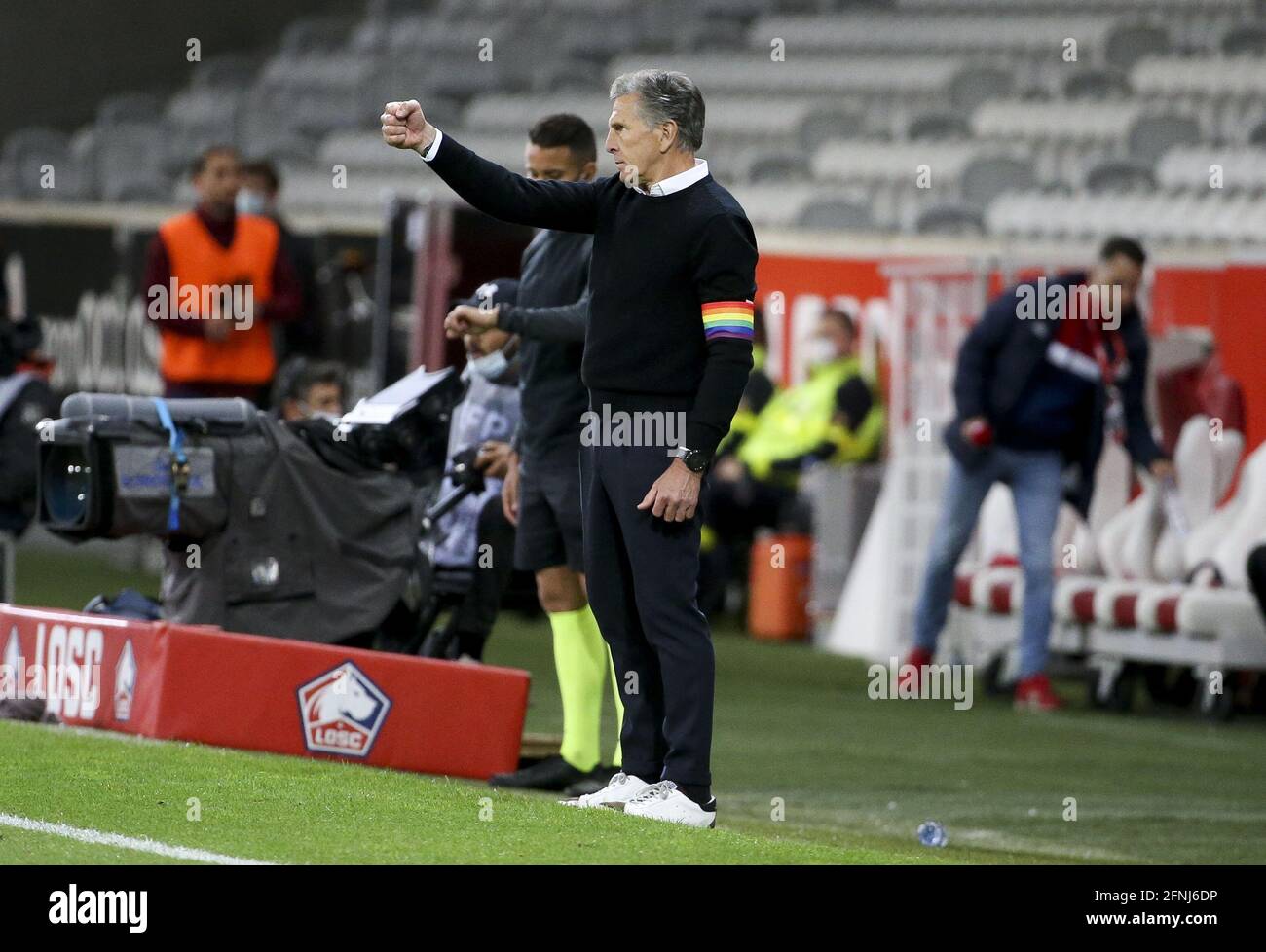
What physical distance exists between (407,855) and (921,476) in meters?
7.98

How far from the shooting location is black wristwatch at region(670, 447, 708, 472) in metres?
6.20

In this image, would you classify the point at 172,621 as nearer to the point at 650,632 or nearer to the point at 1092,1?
the point at 650,632

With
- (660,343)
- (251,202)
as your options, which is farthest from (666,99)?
(251,202)

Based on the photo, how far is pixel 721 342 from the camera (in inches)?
243

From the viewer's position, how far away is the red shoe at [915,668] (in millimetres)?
11781

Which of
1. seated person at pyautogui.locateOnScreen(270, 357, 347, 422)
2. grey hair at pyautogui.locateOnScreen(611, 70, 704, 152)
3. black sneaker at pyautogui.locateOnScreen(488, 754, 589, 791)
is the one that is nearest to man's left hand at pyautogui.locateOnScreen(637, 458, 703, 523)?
grey hair at pyautogui.locateOnScreen(611, 70, 704, 152)

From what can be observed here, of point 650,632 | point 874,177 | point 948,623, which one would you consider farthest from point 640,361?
point 874,177

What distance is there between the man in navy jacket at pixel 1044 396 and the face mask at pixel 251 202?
16.4 ft

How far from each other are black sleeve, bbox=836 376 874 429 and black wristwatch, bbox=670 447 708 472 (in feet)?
27.2

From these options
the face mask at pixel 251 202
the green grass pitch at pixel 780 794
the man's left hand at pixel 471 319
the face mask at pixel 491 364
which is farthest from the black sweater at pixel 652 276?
the face mask at pixel 251 202

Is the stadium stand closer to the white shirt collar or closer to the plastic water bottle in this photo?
the plastic water bottle

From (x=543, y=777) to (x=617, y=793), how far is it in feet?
3.79

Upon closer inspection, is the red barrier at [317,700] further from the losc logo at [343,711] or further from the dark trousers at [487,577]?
the dark trousers at [487,577]

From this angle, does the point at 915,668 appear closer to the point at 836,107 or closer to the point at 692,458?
the point at 692,458
